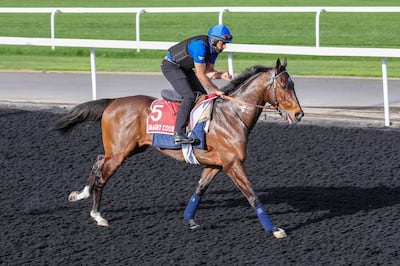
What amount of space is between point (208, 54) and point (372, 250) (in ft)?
6.75

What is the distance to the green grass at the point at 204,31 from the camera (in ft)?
58.7

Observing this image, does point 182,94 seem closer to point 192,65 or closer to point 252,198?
point 192,65

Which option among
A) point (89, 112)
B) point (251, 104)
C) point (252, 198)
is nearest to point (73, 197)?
point (89, 112)

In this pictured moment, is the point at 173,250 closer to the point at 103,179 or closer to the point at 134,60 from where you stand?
the point at 103,179

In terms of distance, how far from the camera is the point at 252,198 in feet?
24.6

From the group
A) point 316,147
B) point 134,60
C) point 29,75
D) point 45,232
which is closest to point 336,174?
point 316,147

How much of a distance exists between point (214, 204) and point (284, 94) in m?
1.48

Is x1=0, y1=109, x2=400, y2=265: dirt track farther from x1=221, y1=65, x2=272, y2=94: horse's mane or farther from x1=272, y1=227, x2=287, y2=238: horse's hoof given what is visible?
x1=221, y1=65, x2=272, y2=94: horse's mane

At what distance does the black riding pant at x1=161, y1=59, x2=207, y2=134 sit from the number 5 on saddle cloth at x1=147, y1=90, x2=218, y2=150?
0.06 m

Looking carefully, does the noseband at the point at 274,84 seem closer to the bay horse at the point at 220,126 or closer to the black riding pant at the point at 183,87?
the bay horse at the point at 220,126

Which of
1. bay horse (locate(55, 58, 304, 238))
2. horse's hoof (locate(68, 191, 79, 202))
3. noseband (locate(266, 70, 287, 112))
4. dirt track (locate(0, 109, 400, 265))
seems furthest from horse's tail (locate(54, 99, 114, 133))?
noseband (locate(266, 70, 287, 112))

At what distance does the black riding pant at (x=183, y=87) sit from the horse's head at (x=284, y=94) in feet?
2.32

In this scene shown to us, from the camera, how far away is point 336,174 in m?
9.40

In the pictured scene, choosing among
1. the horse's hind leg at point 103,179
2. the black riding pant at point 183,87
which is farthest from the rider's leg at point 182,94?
the horse's hind leg at point 103,179
